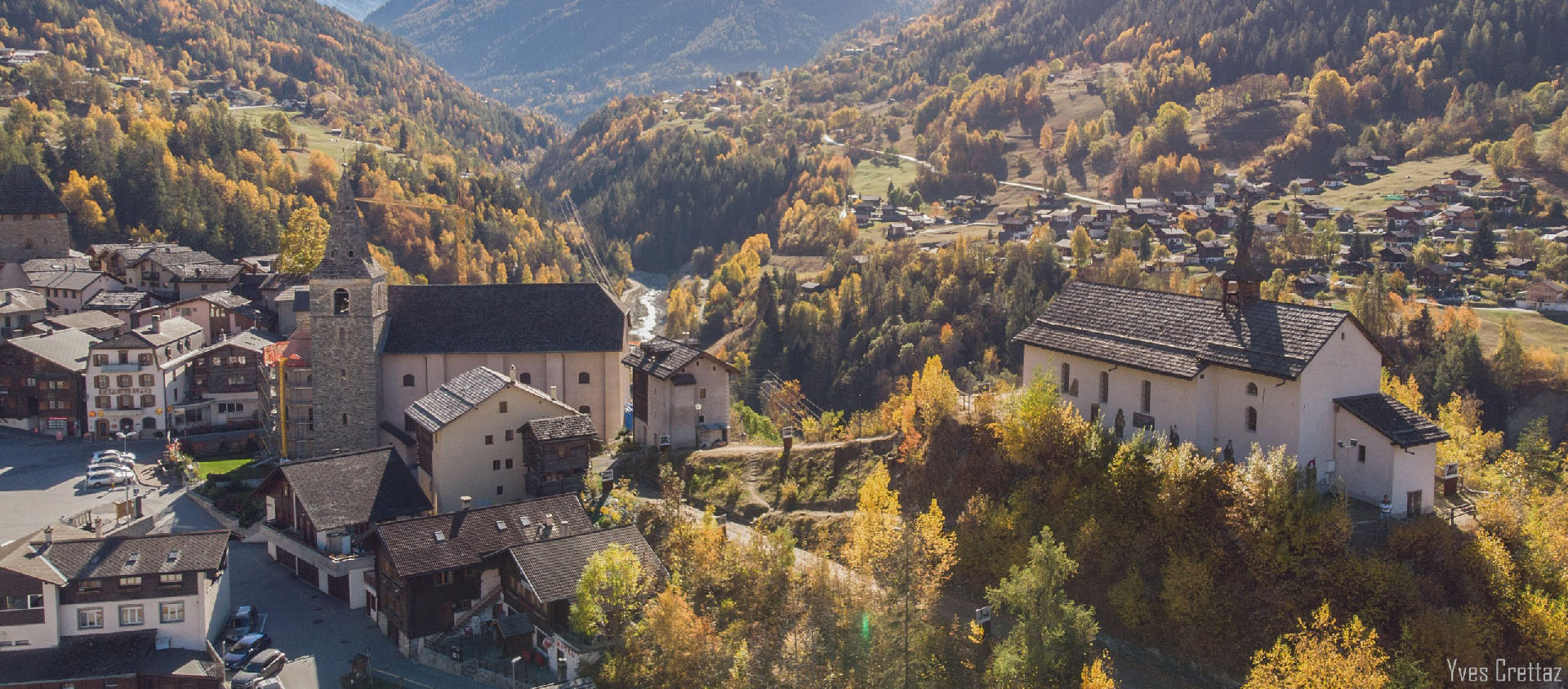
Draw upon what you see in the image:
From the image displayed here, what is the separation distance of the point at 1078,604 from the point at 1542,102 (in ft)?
588

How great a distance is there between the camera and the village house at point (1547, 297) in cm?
10688

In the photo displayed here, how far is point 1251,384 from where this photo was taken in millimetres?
42781

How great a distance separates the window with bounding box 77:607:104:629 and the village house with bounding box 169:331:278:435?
107 ft

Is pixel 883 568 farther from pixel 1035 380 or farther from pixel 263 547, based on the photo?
pixel 263 547

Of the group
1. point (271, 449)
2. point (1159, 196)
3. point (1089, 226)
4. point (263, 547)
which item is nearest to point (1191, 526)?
point (263, 547)

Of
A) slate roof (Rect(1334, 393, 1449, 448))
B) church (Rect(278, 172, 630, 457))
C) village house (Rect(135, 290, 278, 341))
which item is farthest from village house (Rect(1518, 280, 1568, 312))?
village house (Rect(135, 290, 278, 341))

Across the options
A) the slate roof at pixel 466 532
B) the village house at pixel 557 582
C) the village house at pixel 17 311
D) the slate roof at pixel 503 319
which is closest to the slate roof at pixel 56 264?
the village house at pixel 17 311

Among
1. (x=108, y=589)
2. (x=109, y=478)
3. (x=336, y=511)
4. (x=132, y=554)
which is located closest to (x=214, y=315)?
(x=109, y=478)

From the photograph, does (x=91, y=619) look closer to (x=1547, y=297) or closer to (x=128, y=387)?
(x=128, y=387)

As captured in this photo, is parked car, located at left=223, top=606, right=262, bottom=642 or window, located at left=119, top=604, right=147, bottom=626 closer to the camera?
window, located at left=119, top=604, right=147, bottom=626

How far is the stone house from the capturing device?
40844 mm

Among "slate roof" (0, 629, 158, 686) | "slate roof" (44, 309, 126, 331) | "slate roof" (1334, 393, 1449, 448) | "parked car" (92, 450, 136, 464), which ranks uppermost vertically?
"slate roof" (44, 309, 126, 331)

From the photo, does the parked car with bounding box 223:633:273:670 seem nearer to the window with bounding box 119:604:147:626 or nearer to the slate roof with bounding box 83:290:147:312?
the window with bounding box 119:604:147:626

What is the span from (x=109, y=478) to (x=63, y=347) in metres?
17.9
